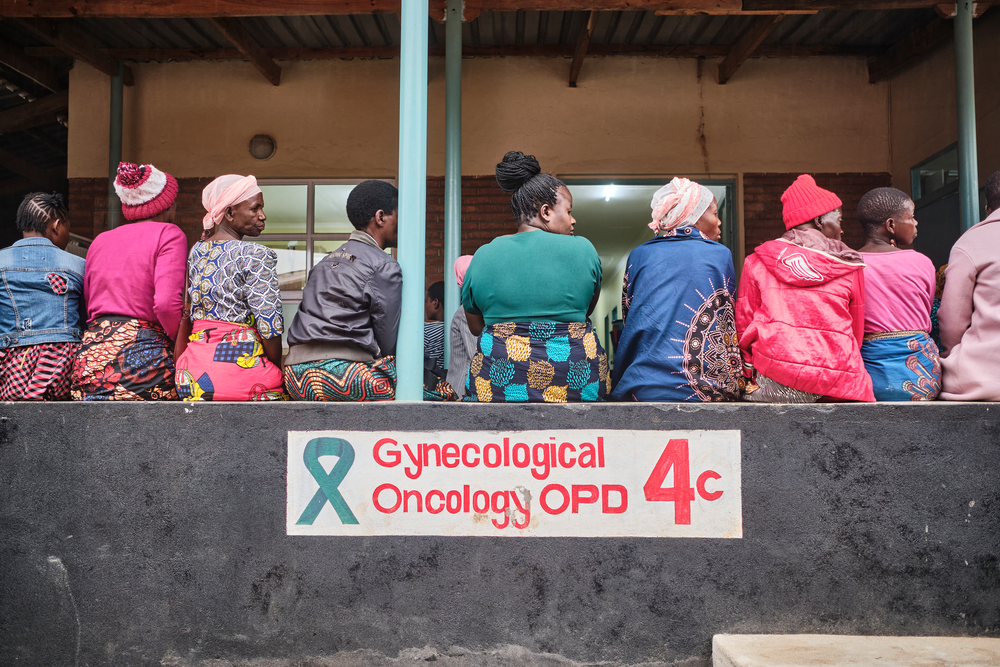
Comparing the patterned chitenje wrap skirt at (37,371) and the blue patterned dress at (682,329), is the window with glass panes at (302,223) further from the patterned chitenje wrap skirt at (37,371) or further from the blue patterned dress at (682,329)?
the blue patterned dress at (682,329)

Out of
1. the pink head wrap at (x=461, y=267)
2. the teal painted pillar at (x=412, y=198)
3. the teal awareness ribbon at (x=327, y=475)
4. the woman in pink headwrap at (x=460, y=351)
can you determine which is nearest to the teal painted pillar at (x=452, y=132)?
the pink head wrap at (x=461, y=267)

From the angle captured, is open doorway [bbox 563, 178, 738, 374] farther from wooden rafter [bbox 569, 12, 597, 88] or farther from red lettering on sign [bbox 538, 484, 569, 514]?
red lettering on sign [bbox 538, 484, 569, 514]

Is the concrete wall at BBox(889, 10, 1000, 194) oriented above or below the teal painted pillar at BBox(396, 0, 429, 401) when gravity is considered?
above

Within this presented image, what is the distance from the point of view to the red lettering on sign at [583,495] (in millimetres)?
2297

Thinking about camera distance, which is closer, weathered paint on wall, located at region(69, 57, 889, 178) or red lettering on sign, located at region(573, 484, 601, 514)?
red lettering on sign, located at region(573, 484, 601, 514)

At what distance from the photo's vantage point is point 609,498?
2297 mm

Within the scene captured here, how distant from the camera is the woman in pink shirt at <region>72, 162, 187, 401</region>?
8.53 feet

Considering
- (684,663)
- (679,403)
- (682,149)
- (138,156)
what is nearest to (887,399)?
(679,403)

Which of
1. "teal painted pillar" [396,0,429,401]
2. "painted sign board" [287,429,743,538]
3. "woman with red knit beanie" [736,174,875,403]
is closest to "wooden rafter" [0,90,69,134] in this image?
"teal painted pillar" [396,0,429,401]

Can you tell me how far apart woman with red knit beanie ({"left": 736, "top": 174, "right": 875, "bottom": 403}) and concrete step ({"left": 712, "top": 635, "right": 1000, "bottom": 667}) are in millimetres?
750

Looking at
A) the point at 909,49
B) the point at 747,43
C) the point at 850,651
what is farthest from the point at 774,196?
the point at 850,651

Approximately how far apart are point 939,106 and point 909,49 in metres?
0.57

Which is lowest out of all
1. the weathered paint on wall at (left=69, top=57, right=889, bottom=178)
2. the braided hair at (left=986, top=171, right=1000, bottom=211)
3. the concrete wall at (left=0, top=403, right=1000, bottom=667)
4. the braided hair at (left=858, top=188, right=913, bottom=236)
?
the concrete wall at (left=0, top=403, right=1000, bottom=667)

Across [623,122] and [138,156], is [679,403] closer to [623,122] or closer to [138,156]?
[623,122]
